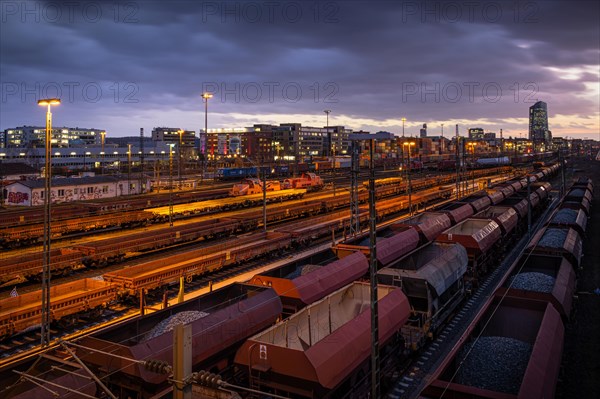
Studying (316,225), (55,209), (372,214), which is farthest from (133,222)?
(372,214)

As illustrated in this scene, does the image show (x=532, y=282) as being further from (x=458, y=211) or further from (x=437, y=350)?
(x=458, y=211)

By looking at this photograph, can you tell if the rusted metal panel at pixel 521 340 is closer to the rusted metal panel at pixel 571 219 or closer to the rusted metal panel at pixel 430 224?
the rusted metal panel at pixel 430 224

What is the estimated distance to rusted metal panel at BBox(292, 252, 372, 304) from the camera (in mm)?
17391

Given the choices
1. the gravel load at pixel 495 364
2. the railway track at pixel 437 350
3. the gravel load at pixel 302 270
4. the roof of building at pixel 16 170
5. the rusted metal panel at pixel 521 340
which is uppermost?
the roof of building at pixel 16 170

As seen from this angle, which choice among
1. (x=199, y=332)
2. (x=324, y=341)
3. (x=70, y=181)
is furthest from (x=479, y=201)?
(x=70, y=181)

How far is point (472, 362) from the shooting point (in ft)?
43.8

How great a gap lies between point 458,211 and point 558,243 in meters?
11.5

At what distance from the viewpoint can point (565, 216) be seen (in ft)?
126

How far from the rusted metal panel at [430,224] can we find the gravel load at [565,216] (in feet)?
28.6

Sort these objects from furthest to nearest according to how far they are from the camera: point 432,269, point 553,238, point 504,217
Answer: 1. point 504,217
2. point 553,238
3. point 432,269

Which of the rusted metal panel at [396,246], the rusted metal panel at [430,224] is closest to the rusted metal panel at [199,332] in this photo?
the rusted metal panel at [396,246]

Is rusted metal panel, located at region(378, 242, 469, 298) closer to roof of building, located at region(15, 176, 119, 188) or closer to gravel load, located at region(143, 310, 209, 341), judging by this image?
gravel load, located at region(143, 310, 209, 341)

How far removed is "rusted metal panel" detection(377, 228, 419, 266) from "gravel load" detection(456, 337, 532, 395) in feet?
31.3

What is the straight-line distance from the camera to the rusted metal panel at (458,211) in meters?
35.9
